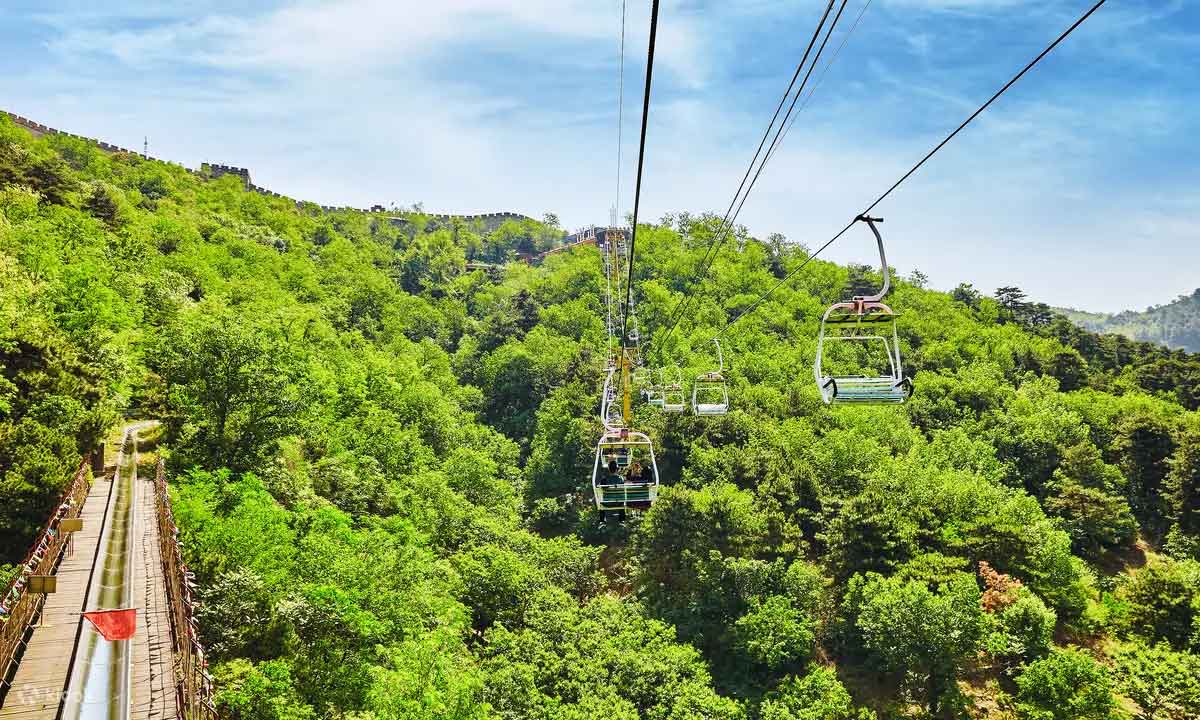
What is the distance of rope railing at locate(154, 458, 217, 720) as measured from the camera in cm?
1295

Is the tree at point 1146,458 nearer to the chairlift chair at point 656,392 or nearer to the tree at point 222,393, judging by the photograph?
the chairlift chair at point 656,392

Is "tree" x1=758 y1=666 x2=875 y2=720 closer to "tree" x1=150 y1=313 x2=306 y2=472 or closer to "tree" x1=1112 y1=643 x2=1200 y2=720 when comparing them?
"tree" x1=1112 y1=643 x2=1200 y2=720

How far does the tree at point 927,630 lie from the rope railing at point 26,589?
Result: 3731 centimetres

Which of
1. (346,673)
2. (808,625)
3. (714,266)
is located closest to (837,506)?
(808,625)

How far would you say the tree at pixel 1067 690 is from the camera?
32031 millimetres

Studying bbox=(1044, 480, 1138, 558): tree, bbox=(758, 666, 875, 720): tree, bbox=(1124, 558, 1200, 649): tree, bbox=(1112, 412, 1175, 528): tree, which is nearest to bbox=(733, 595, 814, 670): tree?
bbox=(758, 666, 875, 720): tree

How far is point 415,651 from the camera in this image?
23375 millimetres

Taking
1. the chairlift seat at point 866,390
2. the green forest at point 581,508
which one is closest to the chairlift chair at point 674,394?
the green forest at point 581,508

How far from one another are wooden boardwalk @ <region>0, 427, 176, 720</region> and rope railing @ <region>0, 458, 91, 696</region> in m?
0.37

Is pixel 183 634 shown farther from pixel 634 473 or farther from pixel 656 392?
pixel 656 392

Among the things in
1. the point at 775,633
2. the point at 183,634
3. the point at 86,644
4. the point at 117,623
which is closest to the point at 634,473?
the point at 183,634

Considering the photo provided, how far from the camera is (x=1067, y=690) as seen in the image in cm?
3288

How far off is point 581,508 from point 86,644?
4679 cm

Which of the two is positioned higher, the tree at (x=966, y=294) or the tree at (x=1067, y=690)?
the tree at (x=966, y=294)
